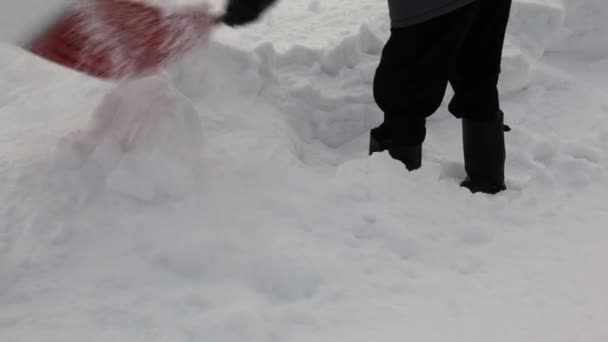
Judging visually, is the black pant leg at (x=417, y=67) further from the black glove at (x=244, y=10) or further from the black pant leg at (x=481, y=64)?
the black glove at (x=244, y=10)

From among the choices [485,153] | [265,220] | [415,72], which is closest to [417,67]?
[415,72]

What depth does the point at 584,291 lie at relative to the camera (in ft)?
5.43

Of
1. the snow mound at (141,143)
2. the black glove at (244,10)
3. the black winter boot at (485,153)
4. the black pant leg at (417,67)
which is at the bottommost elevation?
the black winter boot at (485,153)

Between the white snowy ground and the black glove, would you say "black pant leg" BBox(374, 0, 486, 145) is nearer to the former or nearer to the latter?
the white snowy ground

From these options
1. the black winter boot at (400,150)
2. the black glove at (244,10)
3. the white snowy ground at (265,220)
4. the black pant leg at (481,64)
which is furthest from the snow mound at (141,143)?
the black pant leg at (481,64)

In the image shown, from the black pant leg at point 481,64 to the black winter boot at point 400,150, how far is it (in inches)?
8.4

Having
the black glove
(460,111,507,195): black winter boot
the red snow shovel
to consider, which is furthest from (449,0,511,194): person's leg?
the red snow shovel

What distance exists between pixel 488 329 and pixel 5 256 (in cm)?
114

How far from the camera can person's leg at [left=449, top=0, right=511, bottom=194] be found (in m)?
2.01

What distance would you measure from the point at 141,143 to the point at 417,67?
2.66 feet

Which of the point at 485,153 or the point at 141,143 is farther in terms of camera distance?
the point at 485,153

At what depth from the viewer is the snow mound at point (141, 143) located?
1.77 metres

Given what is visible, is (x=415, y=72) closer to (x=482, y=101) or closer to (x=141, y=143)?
(x=482, y=101)

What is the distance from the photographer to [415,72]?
1900mm
